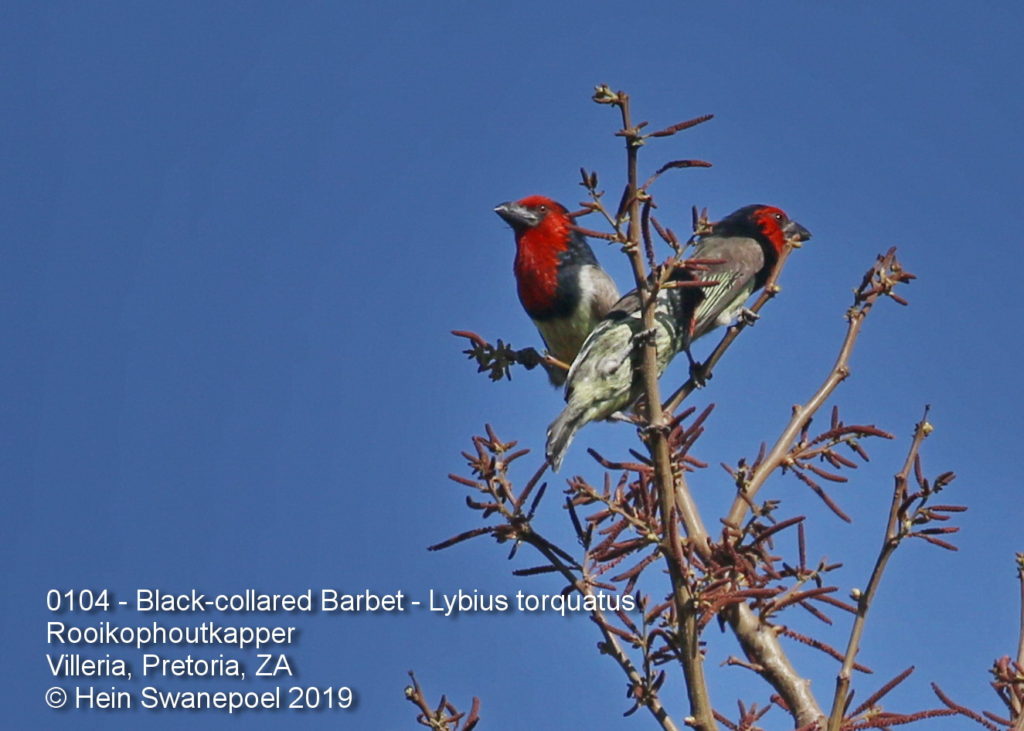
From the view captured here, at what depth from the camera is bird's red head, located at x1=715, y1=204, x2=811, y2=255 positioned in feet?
21.9

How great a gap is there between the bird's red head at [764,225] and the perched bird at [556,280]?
0.75 metres

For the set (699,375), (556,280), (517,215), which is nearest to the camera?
(699,375)

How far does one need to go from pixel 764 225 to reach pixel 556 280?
1167 mm

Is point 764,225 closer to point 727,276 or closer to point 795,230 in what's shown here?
point 795,230

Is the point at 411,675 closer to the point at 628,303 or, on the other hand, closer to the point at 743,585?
the point at 743,585

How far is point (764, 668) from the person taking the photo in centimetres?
316

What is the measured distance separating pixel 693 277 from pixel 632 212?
1.32 feet

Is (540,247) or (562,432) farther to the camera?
(540,247)

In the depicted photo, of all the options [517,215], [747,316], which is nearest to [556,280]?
[517,215]

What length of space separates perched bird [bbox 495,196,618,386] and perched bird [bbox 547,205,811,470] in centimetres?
66

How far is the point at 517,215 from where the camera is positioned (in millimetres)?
7395

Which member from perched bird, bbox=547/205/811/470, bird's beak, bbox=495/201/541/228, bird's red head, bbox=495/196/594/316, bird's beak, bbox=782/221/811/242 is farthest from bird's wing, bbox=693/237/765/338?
bird's beak, bbox=495/201/541/228

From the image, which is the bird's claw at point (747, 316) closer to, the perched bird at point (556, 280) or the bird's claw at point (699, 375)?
the bird's claw at point (699, 375)

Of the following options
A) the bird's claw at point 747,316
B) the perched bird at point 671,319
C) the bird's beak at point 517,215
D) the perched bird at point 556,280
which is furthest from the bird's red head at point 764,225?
the bird's claw at point 747,316
